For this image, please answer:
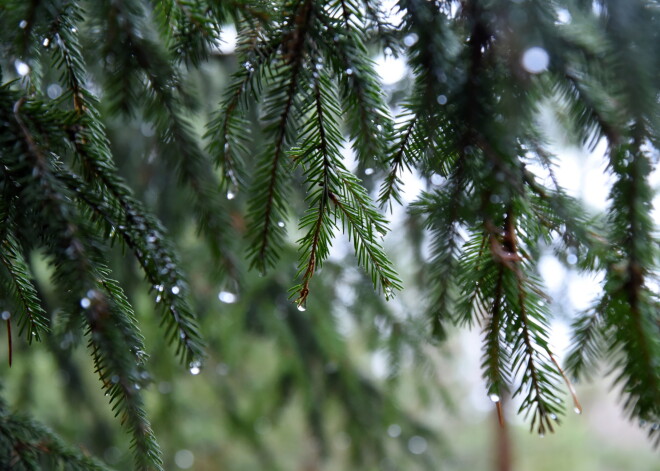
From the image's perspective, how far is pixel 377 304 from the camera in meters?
1.89

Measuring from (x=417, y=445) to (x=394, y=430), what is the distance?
19 cm

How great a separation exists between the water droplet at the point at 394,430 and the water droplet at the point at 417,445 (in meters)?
0.10

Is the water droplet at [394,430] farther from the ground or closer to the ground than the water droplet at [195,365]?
farther from the ground

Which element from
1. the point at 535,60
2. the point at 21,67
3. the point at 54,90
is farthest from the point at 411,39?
the point at 54,90

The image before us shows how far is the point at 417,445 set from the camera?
2.12 meters

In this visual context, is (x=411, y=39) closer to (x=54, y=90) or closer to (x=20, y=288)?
(x=20, y=288)

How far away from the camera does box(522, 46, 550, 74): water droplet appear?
2.21ft

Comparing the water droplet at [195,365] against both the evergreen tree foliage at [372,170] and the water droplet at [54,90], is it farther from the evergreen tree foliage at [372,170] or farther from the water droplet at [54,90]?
the water droplet at [54,90]

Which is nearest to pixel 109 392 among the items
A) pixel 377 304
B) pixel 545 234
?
pixel 545 234

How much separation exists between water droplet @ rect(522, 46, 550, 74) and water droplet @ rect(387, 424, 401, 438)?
62.8 inches


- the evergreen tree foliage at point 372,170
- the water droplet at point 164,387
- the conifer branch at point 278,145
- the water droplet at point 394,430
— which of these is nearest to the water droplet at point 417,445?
the water droplet at point 394,430

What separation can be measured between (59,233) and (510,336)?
1.80 ft

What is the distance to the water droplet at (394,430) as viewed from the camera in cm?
199

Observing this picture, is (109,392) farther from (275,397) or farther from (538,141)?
(275,397)
